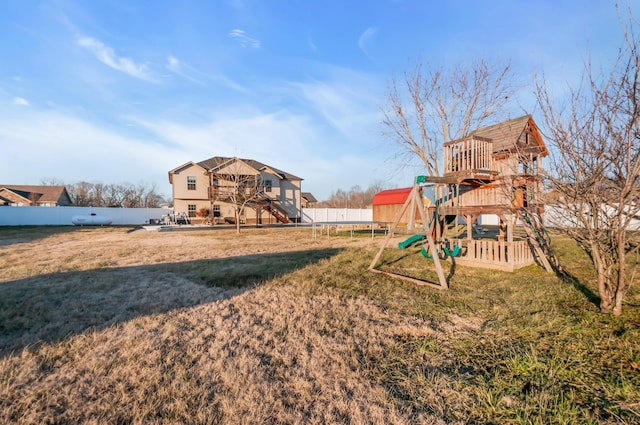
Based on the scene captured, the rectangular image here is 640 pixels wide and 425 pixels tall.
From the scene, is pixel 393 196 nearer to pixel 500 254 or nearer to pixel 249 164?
pixel 249 164

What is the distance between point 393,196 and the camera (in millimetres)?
28203

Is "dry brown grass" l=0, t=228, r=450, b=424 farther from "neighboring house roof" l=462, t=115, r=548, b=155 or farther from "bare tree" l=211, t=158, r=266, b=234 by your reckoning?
"bare tree" l=211, t=158, r=266, b=234

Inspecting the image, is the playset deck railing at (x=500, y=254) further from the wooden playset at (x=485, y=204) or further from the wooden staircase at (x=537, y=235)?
the wooden staircase at (x=537, y=235)

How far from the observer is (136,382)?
265 cm

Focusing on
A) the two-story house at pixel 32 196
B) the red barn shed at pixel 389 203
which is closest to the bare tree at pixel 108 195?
the two-story house at pixel 32 196

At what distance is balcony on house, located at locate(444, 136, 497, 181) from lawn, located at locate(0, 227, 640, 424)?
378cm

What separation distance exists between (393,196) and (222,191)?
16523 mm

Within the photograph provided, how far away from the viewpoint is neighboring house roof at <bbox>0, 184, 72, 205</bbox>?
1667 inches

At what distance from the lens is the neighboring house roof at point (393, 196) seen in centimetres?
2689

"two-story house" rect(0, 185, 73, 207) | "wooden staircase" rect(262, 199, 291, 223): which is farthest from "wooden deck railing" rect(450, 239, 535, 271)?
"two-story house" rect(0, 185, 73, 207)

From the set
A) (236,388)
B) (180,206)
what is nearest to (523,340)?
(236,388)

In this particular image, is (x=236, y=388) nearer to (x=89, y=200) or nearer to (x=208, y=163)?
(x=208, y=163)

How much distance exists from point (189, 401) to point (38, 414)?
3.43 ft

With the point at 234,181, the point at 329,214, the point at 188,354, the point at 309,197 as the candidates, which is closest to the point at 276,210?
the point at 234,181
